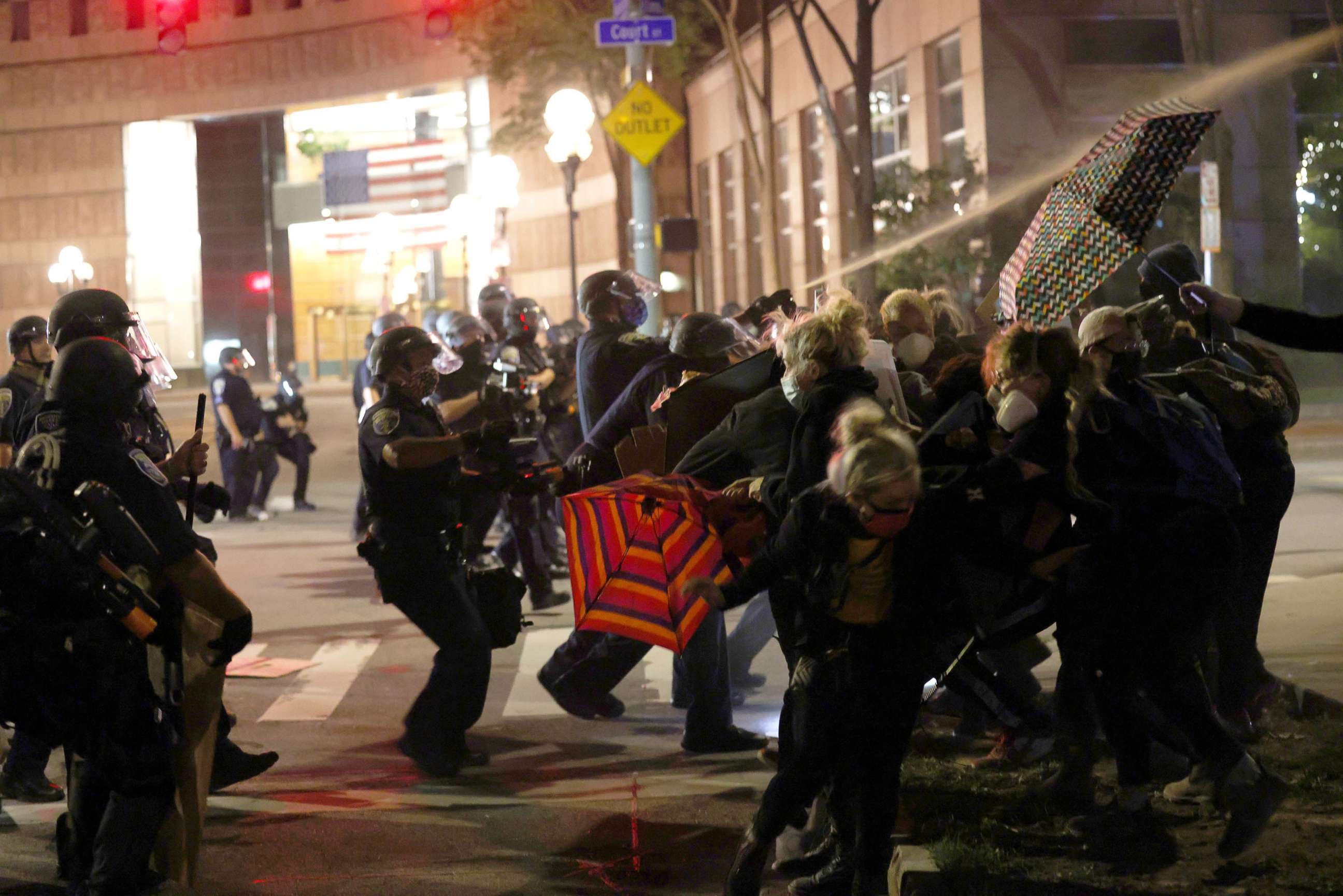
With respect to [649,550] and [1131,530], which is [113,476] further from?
[1131,530]

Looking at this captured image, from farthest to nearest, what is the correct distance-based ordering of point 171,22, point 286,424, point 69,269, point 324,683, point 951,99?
point 69,269
point 951,99
point 286,424
point 171,22
point 324,683

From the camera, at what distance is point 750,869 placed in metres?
4.86

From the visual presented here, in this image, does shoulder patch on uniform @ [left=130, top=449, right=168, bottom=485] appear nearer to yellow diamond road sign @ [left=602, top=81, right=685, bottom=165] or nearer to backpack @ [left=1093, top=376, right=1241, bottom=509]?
backpack @ [left=1093, top=376, right=1241, bottom=509]

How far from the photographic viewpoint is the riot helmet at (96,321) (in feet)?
21.6

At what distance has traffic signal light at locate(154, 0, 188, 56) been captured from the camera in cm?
1833

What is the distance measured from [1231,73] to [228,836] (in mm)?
22063

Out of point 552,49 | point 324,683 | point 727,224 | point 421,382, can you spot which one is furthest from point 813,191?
point 421,382

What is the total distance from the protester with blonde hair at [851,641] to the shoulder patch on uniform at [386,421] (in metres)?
2.16

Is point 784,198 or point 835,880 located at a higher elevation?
point 784,198

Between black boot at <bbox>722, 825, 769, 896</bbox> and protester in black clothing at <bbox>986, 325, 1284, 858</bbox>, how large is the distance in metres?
1.09

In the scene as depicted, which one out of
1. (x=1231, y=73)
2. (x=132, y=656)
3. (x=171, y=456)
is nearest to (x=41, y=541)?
(x=132, y=656)

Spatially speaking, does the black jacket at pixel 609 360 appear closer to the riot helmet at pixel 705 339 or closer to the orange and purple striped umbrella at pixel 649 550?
the riot helmet at pixel 705 339

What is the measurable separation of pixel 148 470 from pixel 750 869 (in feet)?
6.63

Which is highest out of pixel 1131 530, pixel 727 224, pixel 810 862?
pixel 727 224
